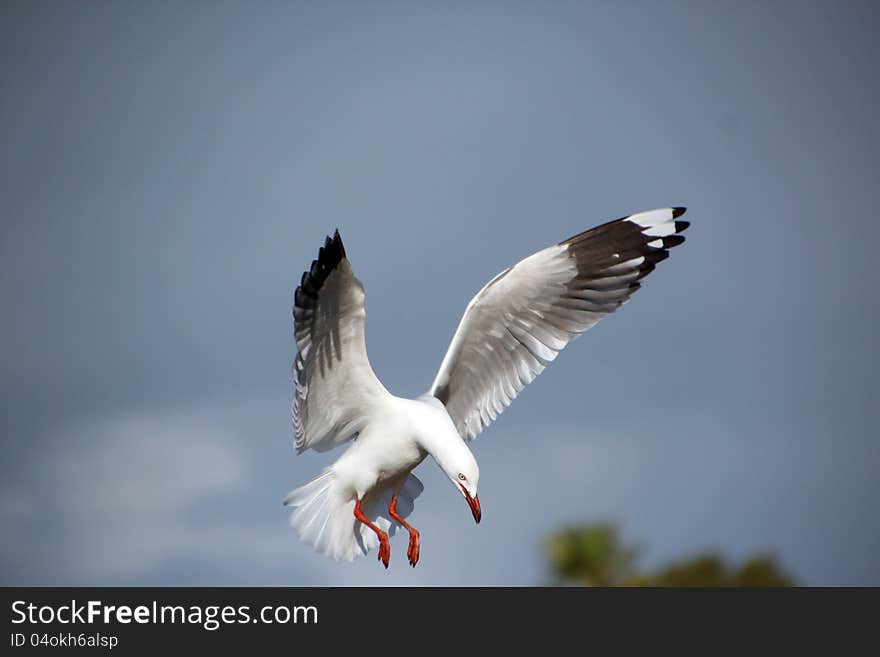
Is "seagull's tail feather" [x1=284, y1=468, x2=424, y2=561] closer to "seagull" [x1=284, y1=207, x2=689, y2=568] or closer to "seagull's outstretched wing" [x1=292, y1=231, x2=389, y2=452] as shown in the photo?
"seagull" [x1=284, y1=207, x2=689, y2=568]

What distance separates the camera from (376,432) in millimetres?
7414

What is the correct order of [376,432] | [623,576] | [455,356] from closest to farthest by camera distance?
[623,576] < [376,432] < [455,356]

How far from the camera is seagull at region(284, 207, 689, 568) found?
23.4 ft

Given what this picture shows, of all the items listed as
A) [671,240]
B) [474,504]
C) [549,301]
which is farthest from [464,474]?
[671,240]

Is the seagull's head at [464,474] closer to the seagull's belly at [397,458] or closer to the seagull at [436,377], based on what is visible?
the seagull at [436,377]

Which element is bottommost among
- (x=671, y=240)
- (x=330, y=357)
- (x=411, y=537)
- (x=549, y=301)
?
(x=411, y=537)

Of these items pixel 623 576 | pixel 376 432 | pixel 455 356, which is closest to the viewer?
pixel 623 576

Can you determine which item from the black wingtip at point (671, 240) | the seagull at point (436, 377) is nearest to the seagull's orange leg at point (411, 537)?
the seagull at point (436, 377)

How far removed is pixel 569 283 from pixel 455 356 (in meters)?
0.90

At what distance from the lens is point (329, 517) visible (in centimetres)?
770

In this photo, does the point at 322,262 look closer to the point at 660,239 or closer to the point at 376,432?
the point at 376,432

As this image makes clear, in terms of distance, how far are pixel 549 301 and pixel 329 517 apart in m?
2.00

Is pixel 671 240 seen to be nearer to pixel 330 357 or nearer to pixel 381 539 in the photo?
pixel 330 357
